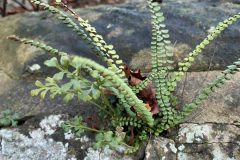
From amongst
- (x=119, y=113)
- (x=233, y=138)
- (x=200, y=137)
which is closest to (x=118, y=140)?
(x=119, y=113)

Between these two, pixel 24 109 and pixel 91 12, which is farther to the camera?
pixel 91 12

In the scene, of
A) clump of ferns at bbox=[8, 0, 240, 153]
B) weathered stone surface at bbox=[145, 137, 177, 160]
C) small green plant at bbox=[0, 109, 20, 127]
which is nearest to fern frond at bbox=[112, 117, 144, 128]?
clump of ferns at bbox=[8, 0, 240, 153]

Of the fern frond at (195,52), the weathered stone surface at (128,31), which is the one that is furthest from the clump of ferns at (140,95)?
the weathered stone surface at (128,31)

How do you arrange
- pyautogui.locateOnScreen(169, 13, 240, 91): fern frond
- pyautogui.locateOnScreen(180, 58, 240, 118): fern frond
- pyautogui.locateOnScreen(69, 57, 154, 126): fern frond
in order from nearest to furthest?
pyautogui.locateOnScreen(69, 57, 154, 126): fern frond → pyautogui.locateOnScreen(180, 58, 240, 118): fern frond → pyautogui.locateOnScreen(169, 13, 240, 91): fern frond

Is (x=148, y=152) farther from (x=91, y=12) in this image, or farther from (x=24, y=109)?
(x=91, y=12)

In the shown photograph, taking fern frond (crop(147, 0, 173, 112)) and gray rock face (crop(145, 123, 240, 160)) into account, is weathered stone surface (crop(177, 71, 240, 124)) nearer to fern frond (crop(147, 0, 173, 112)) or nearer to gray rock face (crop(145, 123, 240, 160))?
gray rock face (crop(145, 123, 240, 160))

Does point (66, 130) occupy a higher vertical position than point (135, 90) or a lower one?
lower
